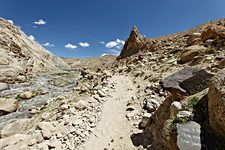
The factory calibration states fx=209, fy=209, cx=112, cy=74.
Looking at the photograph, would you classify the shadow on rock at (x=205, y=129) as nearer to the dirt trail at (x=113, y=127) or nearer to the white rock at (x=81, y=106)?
the dirt trail at (x=113, y=127)

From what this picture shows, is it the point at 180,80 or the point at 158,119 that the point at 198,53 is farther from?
the point at 158,119

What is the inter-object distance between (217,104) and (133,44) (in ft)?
107

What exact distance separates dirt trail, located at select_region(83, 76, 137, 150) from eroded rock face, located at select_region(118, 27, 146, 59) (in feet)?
70.5

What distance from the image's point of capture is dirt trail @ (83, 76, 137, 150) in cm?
966

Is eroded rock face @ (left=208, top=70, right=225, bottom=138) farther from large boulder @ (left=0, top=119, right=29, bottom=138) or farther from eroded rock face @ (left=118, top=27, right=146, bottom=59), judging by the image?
eroded rock face @ (left=118, top=27, right=146, bottom=59)

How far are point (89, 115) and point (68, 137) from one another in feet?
7.43

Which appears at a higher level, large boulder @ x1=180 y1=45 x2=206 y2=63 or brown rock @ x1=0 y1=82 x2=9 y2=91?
large boulder @ x1=180 y1=45 x2=206 y2=63

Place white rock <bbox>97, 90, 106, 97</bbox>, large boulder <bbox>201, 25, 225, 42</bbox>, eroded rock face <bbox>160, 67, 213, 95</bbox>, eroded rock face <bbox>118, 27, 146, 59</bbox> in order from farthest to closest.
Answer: eroded rock face <bbox>118, 27, 146, 59</bbox> → large boulder <bbox>201, 25, 225, 42</bbox> → white rock <bbox>97, 90, 106, 97</bbox> → eroded rock face <bbox>160, 67, 213, 95</bbox>

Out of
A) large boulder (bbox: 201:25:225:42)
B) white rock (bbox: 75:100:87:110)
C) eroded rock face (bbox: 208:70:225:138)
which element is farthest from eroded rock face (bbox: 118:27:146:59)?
eroded rock face (bbox: 208:70:225:138)

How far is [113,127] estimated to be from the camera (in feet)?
36.6

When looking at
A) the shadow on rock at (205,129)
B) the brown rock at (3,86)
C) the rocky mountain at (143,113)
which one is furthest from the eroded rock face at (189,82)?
the brown rock at (3,86)

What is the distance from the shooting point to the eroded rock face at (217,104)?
5.44m

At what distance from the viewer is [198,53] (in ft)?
57.6

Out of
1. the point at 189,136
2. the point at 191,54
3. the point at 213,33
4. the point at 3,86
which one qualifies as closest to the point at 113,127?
the point at 189,136
